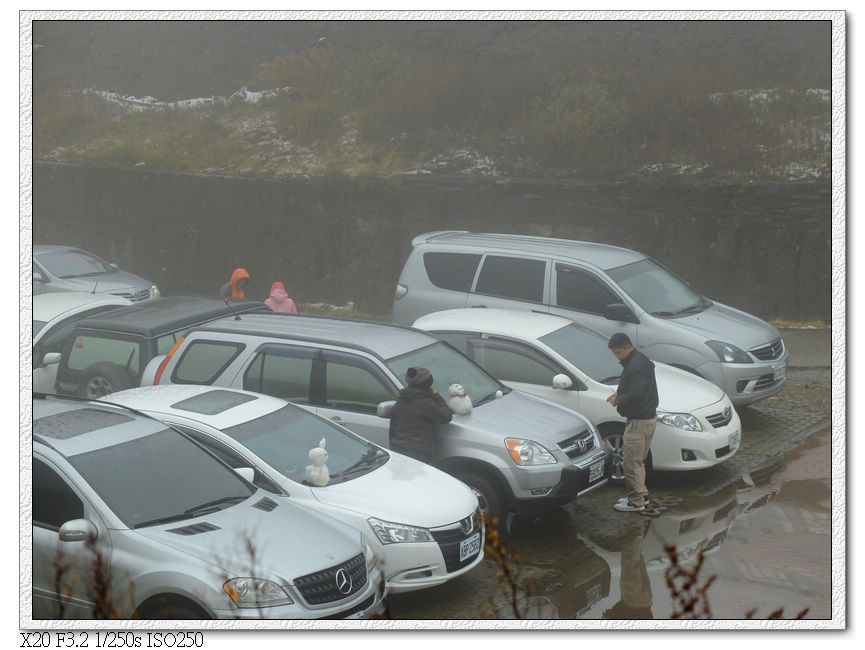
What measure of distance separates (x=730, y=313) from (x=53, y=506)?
8.23m

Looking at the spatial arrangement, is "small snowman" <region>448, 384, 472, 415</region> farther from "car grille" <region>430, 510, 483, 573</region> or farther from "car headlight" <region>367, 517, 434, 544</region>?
"car headlight" <region>367, 517, 434, 544</region>

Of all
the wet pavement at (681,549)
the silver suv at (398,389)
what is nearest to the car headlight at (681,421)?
the wet pavement at (681,549)

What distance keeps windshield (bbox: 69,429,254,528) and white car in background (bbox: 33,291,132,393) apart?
182 cm

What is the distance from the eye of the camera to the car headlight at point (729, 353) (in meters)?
10.7

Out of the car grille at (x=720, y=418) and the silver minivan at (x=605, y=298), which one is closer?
the car grille at (x=720, y=418)

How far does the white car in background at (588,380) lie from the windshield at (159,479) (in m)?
3.66

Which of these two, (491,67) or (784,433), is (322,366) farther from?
(491,67)

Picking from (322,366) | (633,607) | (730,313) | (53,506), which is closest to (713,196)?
(730,313)

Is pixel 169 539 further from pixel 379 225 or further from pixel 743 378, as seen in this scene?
pixel 379 225

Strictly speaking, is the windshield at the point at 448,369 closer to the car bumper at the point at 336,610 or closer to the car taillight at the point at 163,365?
the car taillight at the point at 163,365

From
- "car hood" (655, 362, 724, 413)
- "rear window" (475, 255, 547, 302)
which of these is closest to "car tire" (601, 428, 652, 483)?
"car hood" (655, 362, 724, 413)

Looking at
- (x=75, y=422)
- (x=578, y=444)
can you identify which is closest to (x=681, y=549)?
(x=578, y=444)

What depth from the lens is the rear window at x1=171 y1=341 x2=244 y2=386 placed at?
29.8ft

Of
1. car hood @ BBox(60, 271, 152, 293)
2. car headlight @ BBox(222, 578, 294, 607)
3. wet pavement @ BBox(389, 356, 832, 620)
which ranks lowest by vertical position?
wet pavement @ BBox(389, 356, 832, 620)
